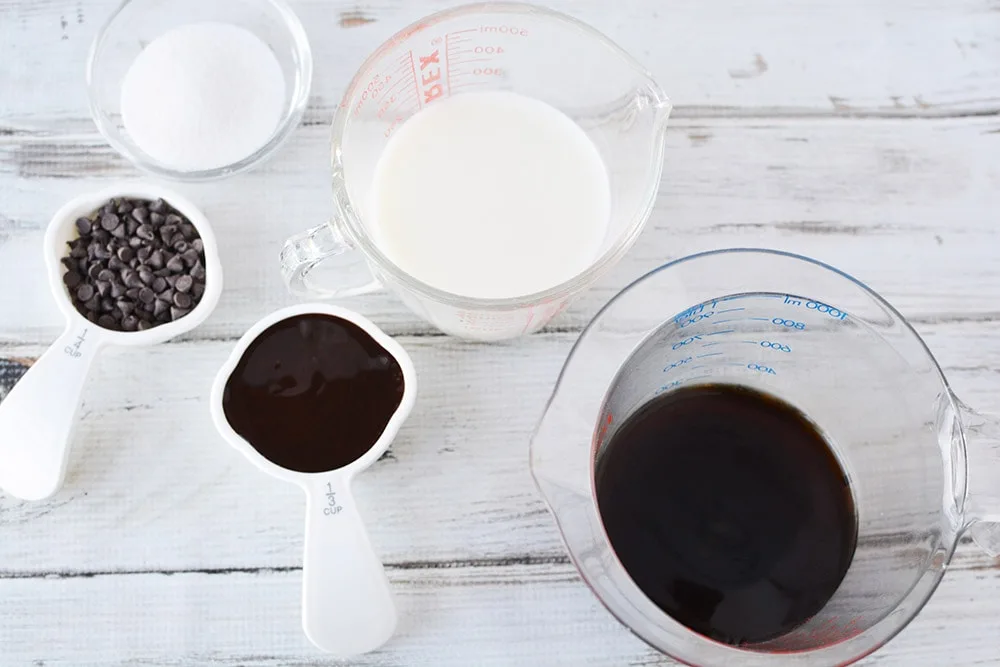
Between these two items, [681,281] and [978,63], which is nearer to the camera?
[681,281]

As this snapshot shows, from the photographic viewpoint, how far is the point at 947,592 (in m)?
0.94

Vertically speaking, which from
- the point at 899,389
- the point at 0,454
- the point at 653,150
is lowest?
the point at 0,454

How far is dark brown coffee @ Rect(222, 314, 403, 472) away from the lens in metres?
0.91

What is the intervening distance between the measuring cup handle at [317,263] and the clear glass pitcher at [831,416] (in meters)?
0.27

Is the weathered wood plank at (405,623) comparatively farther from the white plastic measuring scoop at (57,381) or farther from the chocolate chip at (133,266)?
the chocolate chip at (133,266)

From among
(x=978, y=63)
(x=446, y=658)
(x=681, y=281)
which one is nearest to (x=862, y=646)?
(x=681, y=281)

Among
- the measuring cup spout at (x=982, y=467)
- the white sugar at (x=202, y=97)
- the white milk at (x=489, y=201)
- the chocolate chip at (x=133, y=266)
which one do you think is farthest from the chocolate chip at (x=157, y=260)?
the measuring cup spout at (x=982, y=467)

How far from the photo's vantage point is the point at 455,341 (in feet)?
3.23

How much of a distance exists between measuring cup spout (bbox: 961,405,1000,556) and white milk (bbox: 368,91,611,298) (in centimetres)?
35

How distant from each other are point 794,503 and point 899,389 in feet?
0.44

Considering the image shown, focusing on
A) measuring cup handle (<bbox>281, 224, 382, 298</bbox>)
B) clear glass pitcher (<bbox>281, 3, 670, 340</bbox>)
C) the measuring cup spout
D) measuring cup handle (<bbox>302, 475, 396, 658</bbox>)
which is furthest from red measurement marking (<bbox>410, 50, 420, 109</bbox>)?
the measuring cup spout

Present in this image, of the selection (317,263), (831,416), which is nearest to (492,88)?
(317,263)

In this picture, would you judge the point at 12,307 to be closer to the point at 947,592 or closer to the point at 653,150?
the point at 653,150

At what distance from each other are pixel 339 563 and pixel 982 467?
56 cm
